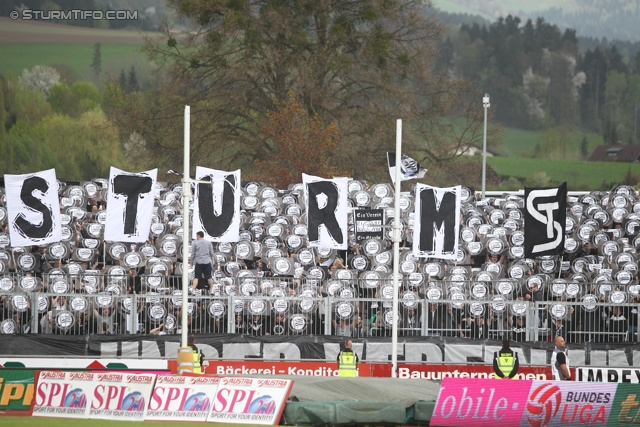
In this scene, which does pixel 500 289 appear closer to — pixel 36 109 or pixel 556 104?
pixel 36 109

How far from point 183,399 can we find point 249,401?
1.20m

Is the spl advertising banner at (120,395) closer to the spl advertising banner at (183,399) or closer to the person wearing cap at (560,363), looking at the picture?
the spl advertising banner at (183,399)

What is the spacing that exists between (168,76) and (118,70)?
65590 millimetres

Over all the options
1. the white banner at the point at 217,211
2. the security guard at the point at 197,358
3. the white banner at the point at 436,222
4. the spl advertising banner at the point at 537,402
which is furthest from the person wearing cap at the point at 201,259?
the spl advertising banner at the point at 537,402

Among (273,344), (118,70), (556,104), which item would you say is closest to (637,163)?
(556,104)

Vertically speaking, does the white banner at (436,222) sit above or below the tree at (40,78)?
below

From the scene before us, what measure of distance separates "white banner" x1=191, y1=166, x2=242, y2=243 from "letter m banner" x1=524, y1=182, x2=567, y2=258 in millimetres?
7688

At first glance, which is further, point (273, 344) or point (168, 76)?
point (168, 76)

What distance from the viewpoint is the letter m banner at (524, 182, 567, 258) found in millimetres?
28047

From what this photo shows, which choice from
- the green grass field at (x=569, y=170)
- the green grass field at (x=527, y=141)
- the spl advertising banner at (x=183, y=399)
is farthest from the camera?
the green grass field at (x=527, y=141)

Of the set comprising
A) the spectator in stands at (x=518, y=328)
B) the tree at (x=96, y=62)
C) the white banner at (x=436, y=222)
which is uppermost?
the tree at (x=96, y=62)

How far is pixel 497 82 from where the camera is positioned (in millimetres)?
148500

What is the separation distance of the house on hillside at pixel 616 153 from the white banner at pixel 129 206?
353 feet

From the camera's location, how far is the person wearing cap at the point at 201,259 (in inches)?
1049
